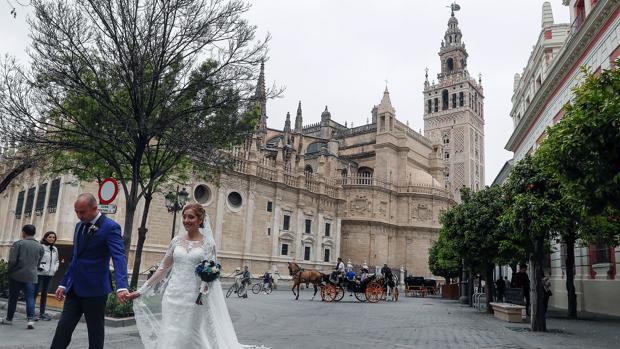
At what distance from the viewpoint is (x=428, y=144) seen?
70062mm

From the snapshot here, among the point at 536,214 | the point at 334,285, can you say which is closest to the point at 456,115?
the point at 334,285

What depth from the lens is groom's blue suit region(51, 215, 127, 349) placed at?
14.8 feet

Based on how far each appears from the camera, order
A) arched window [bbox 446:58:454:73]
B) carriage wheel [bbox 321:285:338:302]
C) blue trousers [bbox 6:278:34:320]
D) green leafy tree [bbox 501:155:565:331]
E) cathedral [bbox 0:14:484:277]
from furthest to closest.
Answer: arched window [bbox 446:58:454:73] → cathedral [bbox 0:14:484:277] → carriage wheel [bbox 321:285:338:302] → green leafy tree [bbox 501:155:565:331] → blue trousers [bbox 6:278:34:320]

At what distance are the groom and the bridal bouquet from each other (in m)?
0.73

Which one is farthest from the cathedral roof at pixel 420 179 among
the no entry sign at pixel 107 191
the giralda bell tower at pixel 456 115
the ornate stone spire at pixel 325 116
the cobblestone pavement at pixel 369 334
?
the no entry sign at pixel 107 191

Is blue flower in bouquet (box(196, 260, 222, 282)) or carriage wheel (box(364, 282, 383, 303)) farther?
carriage wheel (box(364, 282, 383, 303))

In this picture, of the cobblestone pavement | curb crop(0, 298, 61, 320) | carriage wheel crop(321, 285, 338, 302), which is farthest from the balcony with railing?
the cobblestone pavement

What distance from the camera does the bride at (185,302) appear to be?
15.3 feet

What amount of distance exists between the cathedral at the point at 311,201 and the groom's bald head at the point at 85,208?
8.90m

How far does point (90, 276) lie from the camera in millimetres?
4602

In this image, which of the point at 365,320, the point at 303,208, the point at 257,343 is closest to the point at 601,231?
the point at 365,320

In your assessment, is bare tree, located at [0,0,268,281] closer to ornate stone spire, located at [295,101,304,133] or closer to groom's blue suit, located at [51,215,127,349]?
groom's blue suit, located at [51,215,127,349]

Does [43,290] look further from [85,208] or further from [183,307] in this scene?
[183,307]

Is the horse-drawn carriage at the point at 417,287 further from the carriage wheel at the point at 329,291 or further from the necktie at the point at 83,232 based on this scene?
the necktie at the point at 83,232
